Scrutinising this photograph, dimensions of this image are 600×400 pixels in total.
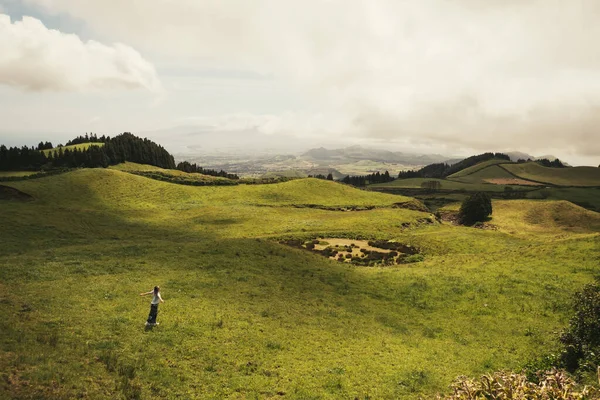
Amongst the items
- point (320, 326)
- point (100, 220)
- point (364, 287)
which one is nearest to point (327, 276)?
point (364, 287)

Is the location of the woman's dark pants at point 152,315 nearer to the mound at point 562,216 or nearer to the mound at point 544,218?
the mound at point 544,218

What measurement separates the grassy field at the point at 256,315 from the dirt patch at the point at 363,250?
12.4 feet

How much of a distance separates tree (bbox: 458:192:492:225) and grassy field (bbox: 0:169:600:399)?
190 ft

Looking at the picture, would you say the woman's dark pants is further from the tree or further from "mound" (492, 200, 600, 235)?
the tree

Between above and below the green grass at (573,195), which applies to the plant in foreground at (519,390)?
below

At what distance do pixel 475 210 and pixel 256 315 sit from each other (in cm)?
10644

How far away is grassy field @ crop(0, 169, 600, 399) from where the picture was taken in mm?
16391

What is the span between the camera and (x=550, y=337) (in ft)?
75.4

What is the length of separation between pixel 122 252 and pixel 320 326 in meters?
27.0

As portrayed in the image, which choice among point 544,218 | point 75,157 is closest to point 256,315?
point 544,218

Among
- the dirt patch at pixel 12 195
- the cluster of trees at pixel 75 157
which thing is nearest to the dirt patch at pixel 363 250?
the dirt patch at pixel 12 195

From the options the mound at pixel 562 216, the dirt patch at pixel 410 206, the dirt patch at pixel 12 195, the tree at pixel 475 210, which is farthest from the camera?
the tree at pixel 475 210

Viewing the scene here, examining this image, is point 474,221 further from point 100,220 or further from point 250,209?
point 100,220

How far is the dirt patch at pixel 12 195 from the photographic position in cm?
7048
